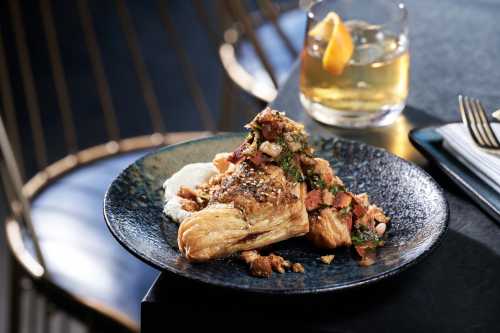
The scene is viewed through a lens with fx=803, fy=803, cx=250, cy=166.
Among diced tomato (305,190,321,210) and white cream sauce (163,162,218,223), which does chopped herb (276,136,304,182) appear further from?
white cream sauce (163,162,218,223)

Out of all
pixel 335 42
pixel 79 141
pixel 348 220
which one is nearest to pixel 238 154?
pixel 348 220

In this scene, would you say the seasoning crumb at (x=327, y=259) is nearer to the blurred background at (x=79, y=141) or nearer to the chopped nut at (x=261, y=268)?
the chopped nut at (x=261, y=268)

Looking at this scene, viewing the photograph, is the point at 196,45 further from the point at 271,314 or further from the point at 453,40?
the point at 271,314

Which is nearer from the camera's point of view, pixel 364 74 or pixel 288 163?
pixel 288 163

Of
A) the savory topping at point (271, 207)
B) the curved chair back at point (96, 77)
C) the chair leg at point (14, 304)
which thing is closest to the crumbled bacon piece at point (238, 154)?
the savory topping at point (271, 207)

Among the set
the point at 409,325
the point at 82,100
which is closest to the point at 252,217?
the point at 409,325

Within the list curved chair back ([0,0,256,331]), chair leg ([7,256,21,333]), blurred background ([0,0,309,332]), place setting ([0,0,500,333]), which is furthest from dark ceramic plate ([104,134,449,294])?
curved chair back ([0,0,256,331])

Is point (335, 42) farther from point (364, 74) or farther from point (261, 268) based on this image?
point (261, 268)
